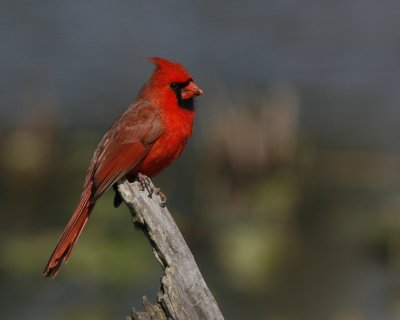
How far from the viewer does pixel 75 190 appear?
30.0 feet

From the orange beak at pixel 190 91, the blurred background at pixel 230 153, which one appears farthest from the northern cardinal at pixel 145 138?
the blurred background at pixel 230 153

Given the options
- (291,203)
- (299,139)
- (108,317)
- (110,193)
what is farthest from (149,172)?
(299,139)

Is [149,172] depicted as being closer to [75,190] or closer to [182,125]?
[182,125]

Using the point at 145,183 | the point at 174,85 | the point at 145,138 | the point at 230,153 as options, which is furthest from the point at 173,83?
the point at 230,153

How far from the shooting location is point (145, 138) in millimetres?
5816

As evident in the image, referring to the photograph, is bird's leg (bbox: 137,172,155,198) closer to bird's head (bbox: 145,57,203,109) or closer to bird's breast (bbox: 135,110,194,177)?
bird's breast (bbox: 135,110,194,177)

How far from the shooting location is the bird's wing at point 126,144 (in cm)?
568

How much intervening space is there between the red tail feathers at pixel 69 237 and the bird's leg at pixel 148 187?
0.27 m

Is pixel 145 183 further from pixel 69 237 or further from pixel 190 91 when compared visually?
pixel 190 91

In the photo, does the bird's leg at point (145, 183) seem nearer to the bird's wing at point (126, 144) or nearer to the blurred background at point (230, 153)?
the bird's wing at point (126, 144)

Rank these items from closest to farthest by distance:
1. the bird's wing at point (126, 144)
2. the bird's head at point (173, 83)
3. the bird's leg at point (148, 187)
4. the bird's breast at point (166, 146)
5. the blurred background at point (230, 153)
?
the bird's leg at point (148, 187) → the bird's wing at point (126, 144) → the bird's breast at point (166, 146) → the bird's head at point (173, 83) → the blurred background at point (230, 153)

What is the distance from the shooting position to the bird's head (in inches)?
234

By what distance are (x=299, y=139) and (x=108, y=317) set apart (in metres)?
2.84

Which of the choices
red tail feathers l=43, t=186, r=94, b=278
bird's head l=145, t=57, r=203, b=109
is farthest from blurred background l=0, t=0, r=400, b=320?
bird's head l=145, t=57, r=203, b=109
